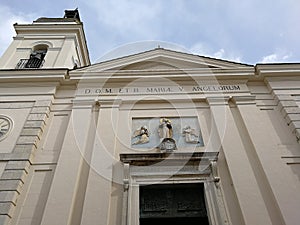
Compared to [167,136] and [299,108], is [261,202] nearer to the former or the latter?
[167,136]

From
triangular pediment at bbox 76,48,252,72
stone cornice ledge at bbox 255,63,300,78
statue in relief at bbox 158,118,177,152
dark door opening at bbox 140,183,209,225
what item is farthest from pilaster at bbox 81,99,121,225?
stone cornice ledge at bbox 255,63,300,78

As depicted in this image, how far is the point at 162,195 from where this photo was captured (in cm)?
738

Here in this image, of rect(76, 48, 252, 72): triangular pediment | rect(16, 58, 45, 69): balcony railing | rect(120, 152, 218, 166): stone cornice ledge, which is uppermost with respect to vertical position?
rect(16, 58, 45, 69): balcony railing

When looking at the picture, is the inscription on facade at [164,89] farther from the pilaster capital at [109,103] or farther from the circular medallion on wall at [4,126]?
the circular medallion on wall at [4,126]

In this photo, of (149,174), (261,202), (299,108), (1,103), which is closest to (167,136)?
(149,174)

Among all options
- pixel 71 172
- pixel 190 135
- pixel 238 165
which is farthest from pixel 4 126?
pixel 238 165

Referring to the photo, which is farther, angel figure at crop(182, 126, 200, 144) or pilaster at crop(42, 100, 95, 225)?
angel figure at crop(182, 126, 200, 144)

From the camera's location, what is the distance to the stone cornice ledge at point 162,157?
7.54 meters

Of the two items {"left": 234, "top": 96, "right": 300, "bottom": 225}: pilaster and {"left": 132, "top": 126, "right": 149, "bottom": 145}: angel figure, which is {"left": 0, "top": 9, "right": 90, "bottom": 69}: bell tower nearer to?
{"left": 132, "top": 126, "right": 149, "bottom": 145}: angel figure

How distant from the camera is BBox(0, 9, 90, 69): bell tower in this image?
39.2ft

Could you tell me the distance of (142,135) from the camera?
843cm

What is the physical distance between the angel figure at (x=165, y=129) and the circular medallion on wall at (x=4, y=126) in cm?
466

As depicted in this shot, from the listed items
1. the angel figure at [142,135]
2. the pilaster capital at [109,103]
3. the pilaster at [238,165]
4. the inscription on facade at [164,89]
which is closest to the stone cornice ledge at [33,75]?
the inscription on facade at [164,89]

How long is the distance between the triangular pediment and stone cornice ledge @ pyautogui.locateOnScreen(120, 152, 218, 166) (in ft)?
13.5
